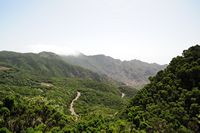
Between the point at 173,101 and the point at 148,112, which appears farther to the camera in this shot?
the point at 173,101

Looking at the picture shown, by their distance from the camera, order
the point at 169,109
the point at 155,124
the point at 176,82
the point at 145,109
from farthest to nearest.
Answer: the point at 176,82
the point at 145,109
the point at 169,109
the point at 155,124

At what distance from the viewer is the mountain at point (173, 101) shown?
5835 centimetres

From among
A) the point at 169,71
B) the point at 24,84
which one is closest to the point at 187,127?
the point at 169,71

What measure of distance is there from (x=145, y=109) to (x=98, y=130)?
14548mm

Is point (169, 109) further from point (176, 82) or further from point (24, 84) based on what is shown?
point (24, 84)

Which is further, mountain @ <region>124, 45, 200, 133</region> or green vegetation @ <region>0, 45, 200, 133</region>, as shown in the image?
green vegetation @ <region>0, 45, 200, 133</region>

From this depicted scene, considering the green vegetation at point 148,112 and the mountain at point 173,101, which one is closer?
the mountain at point 173,101

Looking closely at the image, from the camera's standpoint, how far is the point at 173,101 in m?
67.9

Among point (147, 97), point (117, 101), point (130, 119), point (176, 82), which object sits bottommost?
point (117, 101)

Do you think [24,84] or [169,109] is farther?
[24,84]

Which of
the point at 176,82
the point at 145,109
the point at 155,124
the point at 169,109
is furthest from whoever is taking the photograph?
the point at 176,82

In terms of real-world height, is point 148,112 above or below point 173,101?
below

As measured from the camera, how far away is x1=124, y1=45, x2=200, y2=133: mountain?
58.4m

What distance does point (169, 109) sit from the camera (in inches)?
2494
